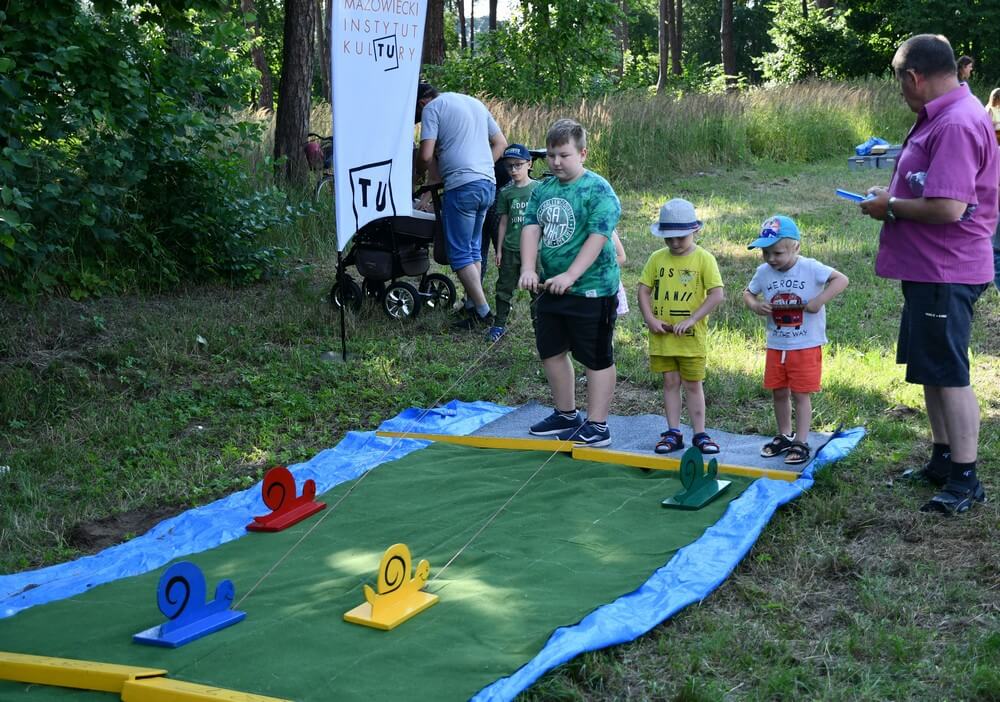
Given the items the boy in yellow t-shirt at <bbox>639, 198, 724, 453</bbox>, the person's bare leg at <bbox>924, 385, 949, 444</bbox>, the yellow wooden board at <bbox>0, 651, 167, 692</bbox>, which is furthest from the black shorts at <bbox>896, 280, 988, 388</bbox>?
the yellow wooden board at <bbox>0, 651, 167, 692</bbox>

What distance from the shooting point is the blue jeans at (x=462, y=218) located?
24.7 ft

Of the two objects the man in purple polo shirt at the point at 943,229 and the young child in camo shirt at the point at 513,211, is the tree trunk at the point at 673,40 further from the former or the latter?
the man in purple polo shirt at the point at 943,229

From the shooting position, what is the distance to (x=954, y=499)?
4.27m

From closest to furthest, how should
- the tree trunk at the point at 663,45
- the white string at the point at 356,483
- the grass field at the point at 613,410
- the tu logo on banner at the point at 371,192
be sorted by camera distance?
the grass field at the point at 613,410
the white string at the point at 356,483
the tu logo on banner at the point at 371,192
the tree trunk at the point at 663,45

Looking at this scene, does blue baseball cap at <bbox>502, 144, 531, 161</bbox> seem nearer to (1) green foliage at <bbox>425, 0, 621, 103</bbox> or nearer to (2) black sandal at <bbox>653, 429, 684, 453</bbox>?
(2) black sandal at <bbox>653, 429, 684, 453</bbox>

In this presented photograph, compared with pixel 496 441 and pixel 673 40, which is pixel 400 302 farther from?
pixel 673 40

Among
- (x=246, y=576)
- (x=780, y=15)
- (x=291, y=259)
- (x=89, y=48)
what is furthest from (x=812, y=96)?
(x=246, y=576)

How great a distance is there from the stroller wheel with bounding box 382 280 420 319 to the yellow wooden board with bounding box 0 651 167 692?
16.2 feet

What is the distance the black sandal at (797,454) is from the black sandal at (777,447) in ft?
0.34

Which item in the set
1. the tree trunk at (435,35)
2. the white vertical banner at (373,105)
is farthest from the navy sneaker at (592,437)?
the tree trunk at (435,35)

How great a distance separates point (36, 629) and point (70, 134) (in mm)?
4227

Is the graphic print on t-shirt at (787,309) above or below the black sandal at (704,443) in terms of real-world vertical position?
above

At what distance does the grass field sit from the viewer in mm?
3215

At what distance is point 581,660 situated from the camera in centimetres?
315
